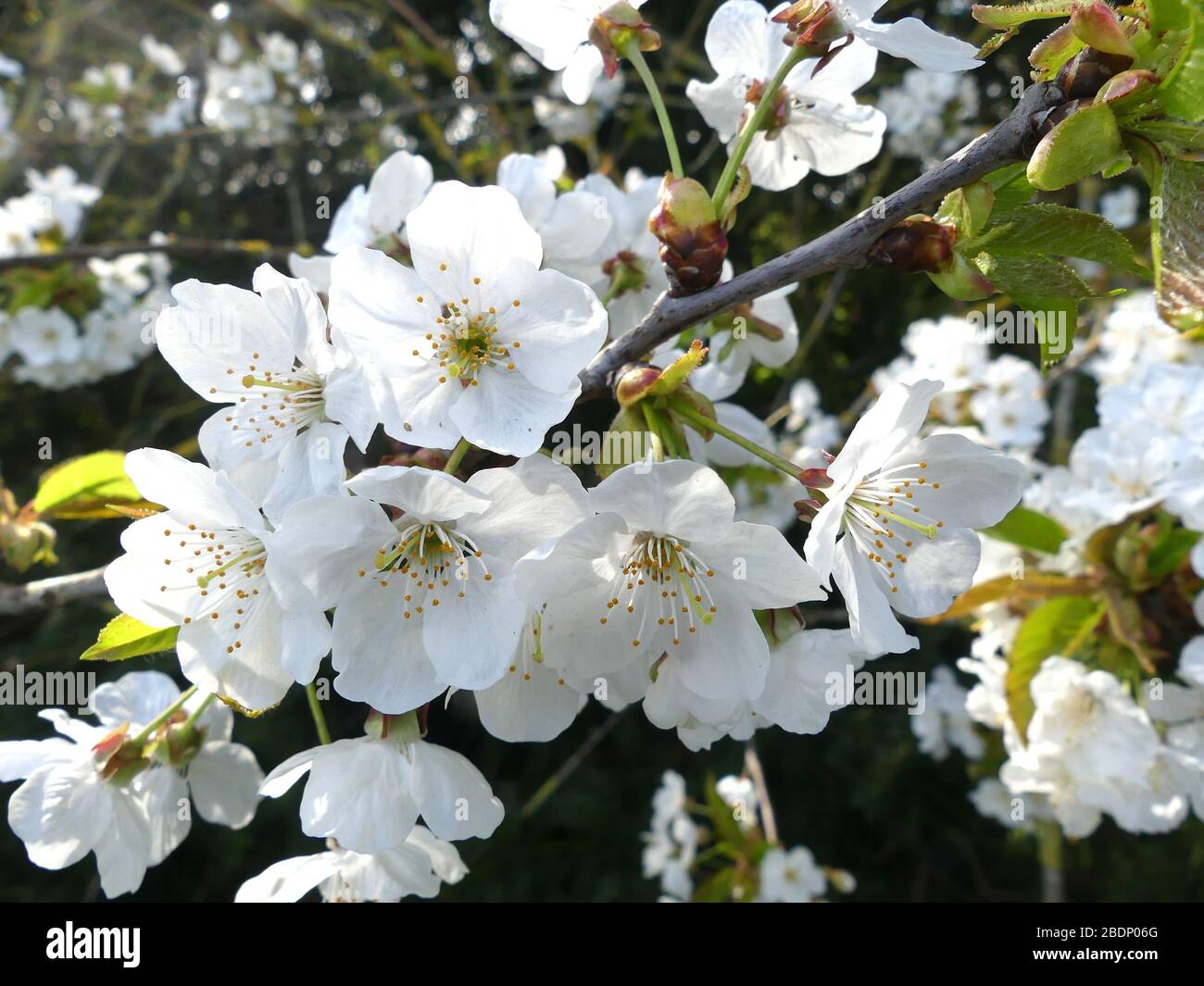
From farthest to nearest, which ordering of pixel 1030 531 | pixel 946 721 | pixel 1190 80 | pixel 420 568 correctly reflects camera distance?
pixel 946 721, pixel 1030 531, pixel 420 568, pixel 1190 80

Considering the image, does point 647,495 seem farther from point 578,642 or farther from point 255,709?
point 255,709

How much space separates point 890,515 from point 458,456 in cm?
47

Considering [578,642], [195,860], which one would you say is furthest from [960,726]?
[195,860]

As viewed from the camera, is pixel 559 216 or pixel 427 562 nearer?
pixel 427 562

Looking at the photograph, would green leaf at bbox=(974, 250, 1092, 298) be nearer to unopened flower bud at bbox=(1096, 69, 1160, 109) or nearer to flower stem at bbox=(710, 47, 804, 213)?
unopened flower bud at bbox=(1096, 69, 1160, 109)

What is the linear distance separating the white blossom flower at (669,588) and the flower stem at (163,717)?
48 cm

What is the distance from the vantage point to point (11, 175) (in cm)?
352

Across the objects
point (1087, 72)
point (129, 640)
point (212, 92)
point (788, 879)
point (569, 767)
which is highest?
point (212, 92)

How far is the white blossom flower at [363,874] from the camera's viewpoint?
1012 mm

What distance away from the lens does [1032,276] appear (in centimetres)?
80

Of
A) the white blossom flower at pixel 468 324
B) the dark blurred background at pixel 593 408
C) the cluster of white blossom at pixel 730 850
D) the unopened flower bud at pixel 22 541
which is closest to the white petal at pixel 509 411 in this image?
the white blossom flower at pixel 468 324

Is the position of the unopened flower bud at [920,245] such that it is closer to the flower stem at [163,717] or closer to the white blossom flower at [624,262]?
the white blossom flower at [624,262]

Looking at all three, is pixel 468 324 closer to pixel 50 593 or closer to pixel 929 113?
pixel 50 593

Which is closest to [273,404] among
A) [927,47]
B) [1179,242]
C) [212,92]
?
[927,47]
